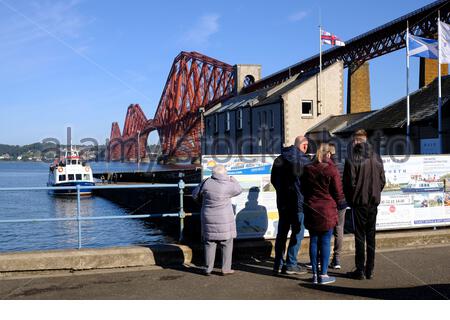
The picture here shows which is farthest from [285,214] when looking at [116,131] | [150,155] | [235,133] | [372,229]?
[116,131]

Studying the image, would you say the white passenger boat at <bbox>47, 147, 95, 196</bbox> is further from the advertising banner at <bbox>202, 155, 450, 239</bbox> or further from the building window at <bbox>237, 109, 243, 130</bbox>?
the advertising banner at <bbox>202, 155, 450, 239</bbox>

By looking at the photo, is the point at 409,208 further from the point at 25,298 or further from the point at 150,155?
the point at 150,155

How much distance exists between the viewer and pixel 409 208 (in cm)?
892

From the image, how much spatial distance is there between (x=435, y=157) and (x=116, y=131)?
5619 inches

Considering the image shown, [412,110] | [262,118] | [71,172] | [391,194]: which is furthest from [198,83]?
[391,194]

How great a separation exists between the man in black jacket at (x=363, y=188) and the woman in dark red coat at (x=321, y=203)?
0.31 meters

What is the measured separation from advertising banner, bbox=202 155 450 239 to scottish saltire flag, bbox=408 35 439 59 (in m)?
11.6

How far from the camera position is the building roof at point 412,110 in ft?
72.4

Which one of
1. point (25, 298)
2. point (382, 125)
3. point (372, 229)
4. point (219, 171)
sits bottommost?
point (25, 298)

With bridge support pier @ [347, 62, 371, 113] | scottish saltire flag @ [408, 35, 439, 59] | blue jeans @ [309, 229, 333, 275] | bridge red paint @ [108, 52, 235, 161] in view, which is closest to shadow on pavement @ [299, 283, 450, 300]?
blue jeans @ [309, 229, 333, 275]

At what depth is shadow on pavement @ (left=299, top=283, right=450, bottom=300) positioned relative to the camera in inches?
220

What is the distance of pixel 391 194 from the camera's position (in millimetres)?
8805

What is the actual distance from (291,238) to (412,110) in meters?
18.6

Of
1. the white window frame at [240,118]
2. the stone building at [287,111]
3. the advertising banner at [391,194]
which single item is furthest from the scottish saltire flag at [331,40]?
the advertising banner at [391,194]
